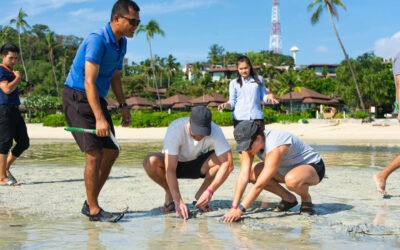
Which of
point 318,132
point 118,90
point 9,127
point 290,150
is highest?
point 118,90

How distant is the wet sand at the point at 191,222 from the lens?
10.6ft

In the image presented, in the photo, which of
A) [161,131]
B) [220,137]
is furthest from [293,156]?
[161,131]

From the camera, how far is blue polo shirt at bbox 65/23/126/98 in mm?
3619

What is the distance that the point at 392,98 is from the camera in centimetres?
4894

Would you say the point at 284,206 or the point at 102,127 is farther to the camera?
the point at 284,206

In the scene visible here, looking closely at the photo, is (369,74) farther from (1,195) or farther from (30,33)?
(30,33)

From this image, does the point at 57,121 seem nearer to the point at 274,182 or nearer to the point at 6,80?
the point at 6,80

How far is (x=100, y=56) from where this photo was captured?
3.66m

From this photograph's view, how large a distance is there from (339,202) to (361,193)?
0.75m

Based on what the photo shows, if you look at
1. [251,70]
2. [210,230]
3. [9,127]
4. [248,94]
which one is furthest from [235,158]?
[210,230]

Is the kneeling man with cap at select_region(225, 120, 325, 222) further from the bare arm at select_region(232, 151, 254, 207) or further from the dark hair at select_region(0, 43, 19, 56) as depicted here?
the dark hair at select_region(0, 43, 19, 56)

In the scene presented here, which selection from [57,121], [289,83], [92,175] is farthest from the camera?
[289,83]

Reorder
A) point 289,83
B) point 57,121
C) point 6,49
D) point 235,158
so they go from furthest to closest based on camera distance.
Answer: point 289,83, point 57,121, point 235,158, point 6,49

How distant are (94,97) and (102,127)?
28 centimetres
